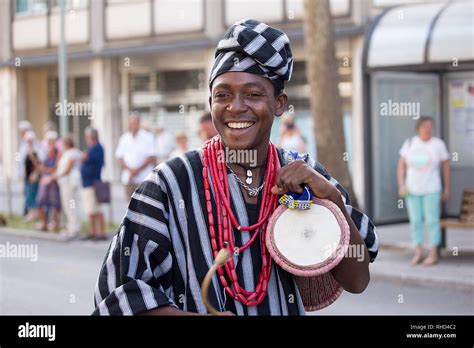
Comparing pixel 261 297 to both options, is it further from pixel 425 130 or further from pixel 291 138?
pixel 291 138

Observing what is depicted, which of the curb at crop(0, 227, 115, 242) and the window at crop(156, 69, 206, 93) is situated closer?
the curb at crop(0, 227, 115, 242)

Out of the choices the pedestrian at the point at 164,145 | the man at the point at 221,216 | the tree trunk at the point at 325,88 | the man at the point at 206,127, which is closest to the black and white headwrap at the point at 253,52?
the man at the point at 221,216

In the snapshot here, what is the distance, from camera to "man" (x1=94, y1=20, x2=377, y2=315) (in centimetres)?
224

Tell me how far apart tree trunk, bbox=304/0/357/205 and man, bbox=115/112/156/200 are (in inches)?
102

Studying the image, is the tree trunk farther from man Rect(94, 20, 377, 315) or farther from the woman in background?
man Rect(94, 20, 377, 315)

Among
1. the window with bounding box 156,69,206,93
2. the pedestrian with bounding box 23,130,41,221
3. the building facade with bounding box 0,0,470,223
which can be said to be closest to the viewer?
the pedestrian with bounding box 23,130,41,221

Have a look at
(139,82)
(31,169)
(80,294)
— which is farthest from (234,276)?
(139,82)

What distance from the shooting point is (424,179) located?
1041 centimetres

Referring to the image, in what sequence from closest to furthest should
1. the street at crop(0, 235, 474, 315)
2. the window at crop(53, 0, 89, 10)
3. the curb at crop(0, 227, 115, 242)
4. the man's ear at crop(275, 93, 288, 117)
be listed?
the man's ear at crop(275, 93, 288, 117) < the street at crop(0, 235, 474, 315) < the curb at crop(0, 227, 115, 242) < the window at crop(53, 0, 89, 10)

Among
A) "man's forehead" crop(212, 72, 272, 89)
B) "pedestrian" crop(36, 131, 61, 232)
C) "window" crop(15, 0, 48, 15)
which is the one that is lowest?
"pedestrian" crop(36, 131, 61, 232)

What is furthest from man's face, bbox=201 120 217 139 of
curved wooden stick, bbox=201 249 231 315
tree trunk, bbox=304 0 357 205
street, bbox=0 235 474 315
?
curved wooden stick, bbox=201 249 231 315

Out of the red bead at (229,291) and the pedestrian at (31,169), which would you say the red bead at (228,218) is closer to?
the red bead at (229,291)
